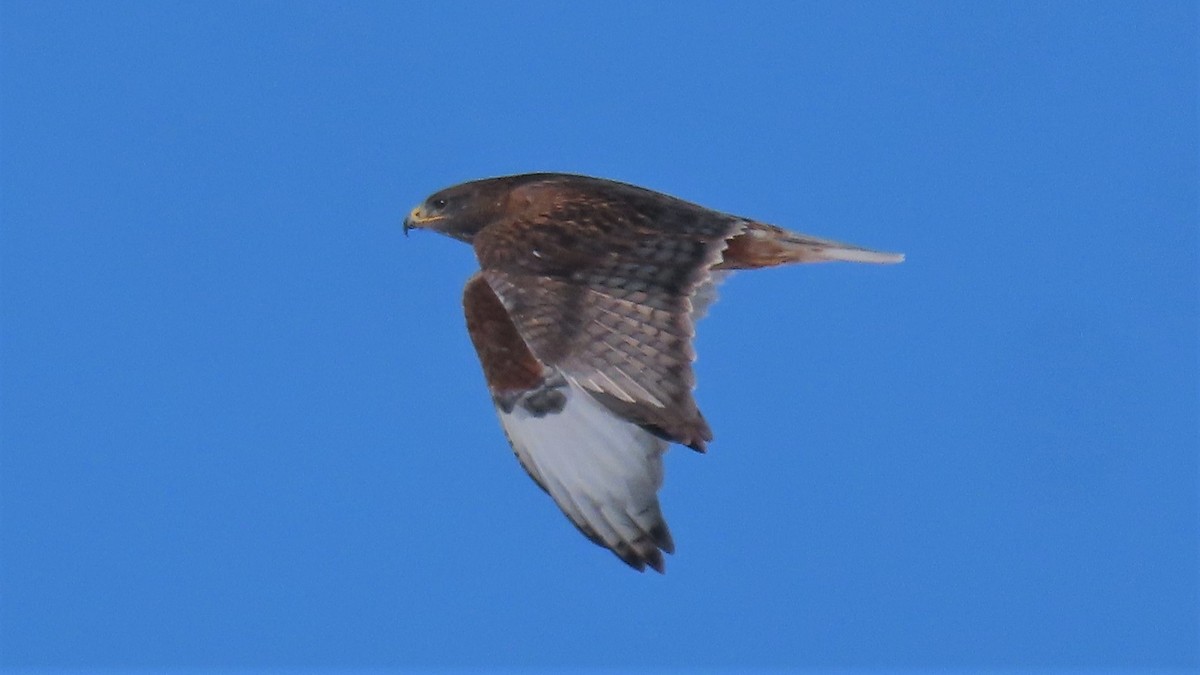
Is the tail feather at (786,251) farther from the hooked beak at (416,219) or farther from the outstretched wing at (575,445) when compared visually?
the hooked beak at (416,219)

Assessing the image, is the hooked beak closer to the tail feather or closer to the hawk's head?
the hawk's head

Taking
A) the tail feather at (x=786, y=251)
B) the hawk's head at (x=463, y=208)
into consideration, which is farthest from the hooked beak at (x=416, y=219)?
the tail feather at (x=786, y=251)

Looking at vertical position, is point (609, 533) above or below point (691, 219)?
below

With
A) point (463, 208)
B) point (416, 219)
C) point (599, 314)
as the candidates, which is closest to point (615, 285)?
point (599, 314)

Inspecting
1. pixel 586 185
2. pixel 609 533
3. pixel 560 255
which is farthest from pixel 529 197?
pixel 609 533

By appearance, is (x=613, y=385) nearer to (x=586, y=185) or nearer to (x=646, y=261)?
(x=646, y=261)

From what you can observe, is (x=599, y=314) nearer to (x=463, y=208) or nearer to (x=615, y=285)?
(x=615, y=285)

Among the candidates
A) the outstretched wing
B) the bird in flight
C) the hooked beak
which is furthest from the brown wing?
the hooked beak
